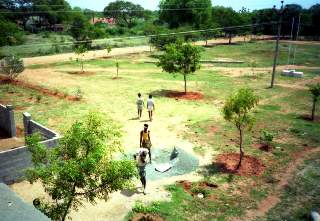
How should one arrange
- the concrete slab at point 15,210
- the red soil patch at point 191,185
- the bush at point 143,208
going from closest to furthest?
the concrete slab at point 15,210
the bush at point 143,208
the red soil patch at point 191,185

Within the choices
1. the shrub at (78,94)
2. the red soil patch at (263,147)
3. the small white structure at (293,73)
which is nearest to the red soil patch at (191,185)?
the red soil patch at (263,147)

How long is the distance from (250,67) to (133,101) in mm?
19888

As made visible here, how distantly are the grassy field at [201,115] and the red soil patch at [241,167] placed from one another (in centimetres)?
30

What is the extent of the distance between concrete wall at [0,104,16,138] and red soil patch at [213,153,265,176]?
375 inches

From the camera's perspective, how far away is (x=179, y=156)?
49.1ft

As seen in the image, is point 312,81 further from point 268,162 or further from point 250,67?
point 268,162

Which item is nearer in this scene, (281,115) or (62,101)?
(281,115)

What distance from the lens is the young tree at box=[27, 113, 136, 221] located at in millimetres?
7488

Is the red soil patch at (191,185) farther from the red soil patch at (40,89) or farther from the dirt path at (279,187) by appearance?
the red soil patch at (40,89)

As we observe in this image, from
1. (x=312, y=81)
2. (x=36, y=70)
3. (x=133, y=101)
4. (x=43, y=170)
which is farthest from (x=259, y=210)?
(x=36, y=70)

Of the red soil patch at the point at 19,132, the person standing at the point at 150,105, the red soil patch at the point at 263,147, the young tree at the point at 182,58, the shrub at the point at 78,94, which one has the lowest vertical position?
the red soil patch at the point at 263,147

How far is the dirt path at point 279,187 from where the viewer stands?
11.2m

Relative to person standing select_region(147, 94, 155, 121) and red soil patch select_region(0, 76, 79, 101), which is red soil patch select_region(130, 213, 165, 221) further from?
red soil patch select_region(0, 76, 79, 101)

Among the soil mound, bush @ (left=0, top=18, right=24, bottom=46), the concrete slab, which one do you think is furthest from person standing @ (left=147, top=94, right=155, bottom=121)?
bush @ (left=0, top=18, right=24, bottom=46)
